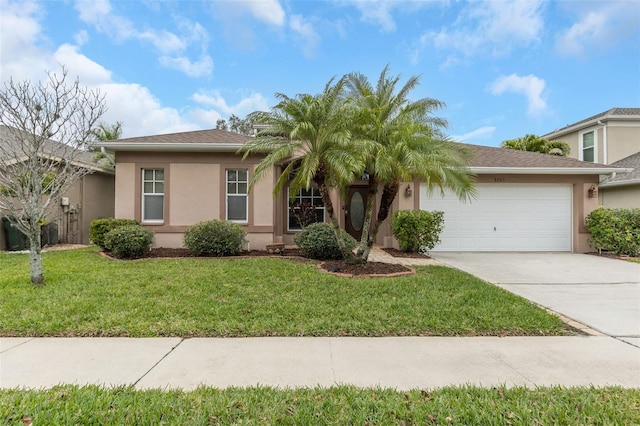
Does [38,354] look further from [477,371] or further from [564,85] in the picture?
[564,85]

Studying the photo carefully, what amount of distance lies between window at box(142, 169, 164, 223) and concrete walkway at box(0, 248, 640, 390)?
7.42 metres

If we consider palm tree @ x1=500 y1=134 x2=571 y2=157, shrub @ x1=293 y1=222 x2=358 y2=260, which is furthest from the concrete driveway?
palm tree @ x1=500 y1=134 x2=571 y2=157

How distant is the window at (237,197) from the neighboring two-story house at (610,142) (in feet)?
48.2

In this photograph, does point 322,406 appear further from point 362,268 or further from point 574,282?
point 574,282

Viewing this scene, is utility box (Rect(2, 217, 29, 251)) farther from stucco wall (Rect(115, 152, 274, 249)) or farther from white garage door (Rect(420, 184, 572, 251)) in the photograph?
white garage door (Rect(420, 184, 572, 251))

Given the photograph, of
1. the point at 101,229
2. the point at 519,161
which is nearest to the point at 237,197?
the point at 101,229

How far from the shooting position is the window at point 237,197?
11.2m

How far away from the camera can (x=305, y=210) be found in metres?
12.5

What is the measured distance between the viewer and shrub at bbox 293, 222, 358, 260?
9125 mm

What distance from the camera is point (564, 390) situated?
9.64 feet

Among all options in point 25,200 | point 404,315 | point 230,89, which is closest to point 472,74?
point 230,89

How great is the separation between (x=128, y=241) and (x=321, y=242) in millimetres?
5346

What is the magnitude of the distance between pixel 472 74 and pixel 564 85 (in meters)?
4.37

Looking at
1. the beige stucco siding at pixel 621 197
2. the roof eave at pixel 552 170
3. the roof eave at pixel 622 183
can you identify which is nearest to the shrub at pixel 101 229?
the roof eave at pixel 552 170
